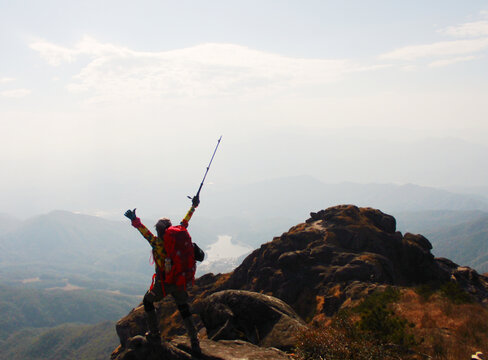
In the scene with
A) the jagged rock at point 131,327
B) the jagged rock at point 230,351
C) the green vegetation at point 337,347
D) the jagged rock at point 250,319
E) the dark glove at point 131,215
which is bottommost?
the jagged rock at point 131,327

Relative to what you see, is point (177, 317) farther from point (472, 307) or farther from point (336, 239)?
point (472, 307)

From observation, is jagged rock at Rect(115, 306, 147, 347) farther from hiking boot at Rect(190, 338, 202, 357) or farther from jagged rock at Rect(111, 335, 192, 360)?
hiking boot at Rect(190, 338, 202, 357)

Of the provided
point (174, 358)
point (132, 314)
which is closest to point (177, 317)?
point (132, 314)

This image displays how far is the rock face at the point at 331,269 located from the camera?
3334 centimetres

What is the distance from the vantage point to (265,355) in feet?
38.4

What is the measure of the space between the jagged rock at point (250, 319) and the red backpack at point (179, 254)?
519cm

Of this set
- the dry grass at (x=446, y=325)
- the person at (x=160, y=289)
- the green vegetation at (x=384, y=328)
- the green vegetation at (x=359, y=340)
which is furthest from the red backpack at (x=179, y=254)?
the dry grass at (x=446, y=325)

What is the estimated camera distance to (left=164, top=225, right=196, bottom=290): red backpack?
36.7 ft

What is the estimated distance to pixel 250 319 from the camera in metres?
16.3

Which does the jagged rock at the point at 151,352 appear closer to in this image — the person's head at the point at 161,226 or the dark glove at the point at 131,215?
the person's head at the point at 161,226

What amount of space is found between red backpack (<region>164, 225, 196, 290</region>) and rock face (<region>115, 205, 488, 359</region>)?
18.0 metres

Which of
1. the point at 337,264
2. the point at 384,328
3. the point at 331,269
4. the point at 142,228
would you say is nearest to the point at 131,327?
the point at 331,269

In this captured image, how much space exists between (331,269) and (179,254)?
29.2 meters

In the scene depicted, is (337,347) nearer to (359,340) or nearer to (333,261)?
(359,340)
